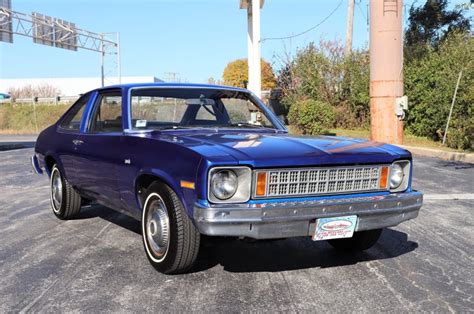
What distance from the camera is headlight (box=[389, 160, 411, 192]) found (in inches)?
162

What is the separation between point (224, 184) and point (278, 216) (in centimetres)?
42

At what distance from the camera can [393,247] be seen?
4906mm

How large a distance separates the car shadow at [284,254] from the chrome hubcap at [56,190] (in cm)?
214

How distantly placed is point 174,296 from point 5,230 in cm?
290

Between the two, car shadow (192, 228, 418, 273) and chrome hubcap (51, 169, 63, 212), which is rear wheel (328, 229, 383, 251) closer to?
car shadow (192, 228, 418, 273)

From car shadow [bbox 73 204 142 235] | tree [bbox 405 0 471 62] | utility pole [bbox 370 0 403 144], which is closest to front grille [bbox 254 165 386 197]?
car shadow [bbox 73 204 142 235]

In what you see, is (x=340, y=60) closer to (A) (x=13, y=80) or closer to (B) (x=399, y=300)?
(B) (x=399, y=300)

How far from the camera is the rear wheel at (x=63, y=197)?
19.2 ft

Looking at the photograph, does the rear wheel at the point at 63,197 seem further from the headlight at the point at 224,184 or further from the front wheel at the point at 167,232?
the headlight at the point at 224,184

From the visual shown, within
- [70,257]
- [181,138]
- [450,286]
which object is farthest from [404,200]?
[70,257]

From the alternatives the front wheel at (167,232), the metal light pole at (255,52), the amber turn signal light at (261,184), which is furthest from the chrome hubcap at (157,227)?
the metal light pole at (255,52)

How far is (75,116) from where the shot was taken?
577cm

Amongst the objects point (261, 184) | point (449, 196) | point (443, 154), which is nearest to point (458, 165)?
point (443, 154)

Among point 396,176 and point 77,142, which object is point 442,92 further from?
point 77,142
